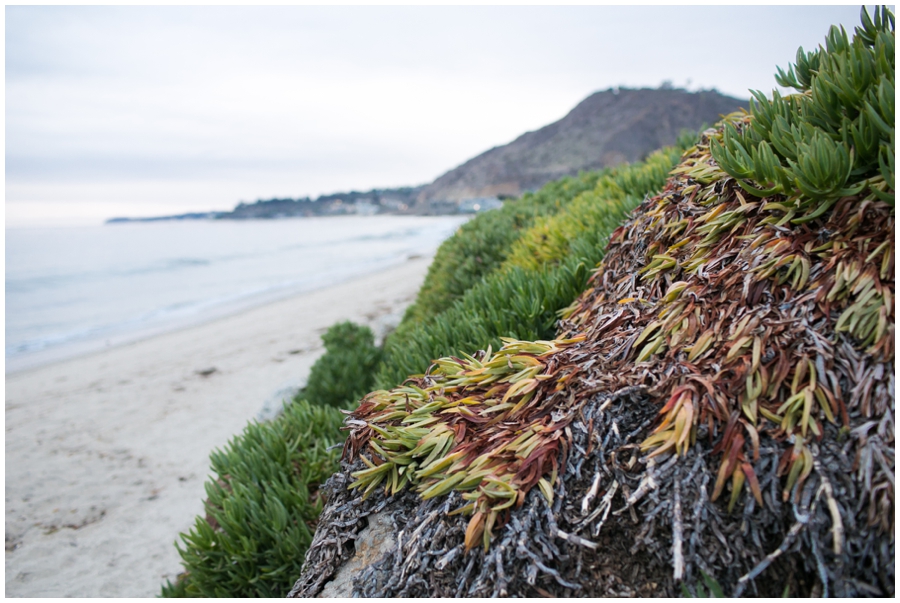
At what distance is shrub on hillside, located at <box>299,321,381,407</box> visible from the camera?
5129mm

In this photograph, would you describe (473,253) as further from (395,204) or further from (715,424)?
(395,204)

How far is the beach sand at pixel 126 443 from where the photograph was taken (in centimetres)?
433

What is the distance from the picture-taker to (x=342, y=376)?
17.3 ft

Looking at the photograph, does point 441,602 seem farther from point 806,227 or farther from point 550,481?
point 806,227

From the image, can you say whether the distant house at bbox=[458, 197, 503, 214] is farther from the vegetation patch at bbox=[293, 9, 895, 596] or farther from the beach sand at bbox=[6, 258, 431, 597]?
the vegetation patch at bbox=[293, 9, 895, 596]

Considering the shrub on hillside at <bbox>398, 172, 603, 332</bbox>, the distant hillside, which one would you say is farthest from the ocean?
the distant hillside

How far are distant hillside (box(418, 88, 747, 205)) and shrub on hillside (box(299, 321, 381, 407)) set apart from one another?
2564 cm

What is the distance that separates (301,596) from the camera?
182 cm

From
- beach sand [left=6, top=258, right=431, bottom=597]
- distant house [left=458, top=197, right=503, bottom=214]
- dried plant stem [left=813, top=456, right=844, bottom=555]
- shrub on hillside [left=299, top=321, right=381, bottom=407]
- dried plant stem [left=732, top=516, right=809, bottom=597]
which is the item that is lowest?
beach sand [left=6, top=258, right=431, bottom=597]

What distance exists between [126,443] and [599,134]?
3736 cm

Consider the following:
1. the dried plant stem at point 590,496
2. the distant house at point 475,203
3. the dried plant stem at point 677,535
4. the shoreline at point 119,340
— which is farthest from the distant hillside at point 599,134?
the dried plant stem at point 677,535

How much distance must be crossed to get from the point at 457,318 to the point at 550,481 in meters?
1.96

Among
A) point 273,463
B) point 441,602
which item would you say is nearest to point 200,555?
point 273,463

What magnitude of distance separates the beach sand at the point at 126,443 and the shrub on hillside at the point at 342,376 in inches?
30.2
